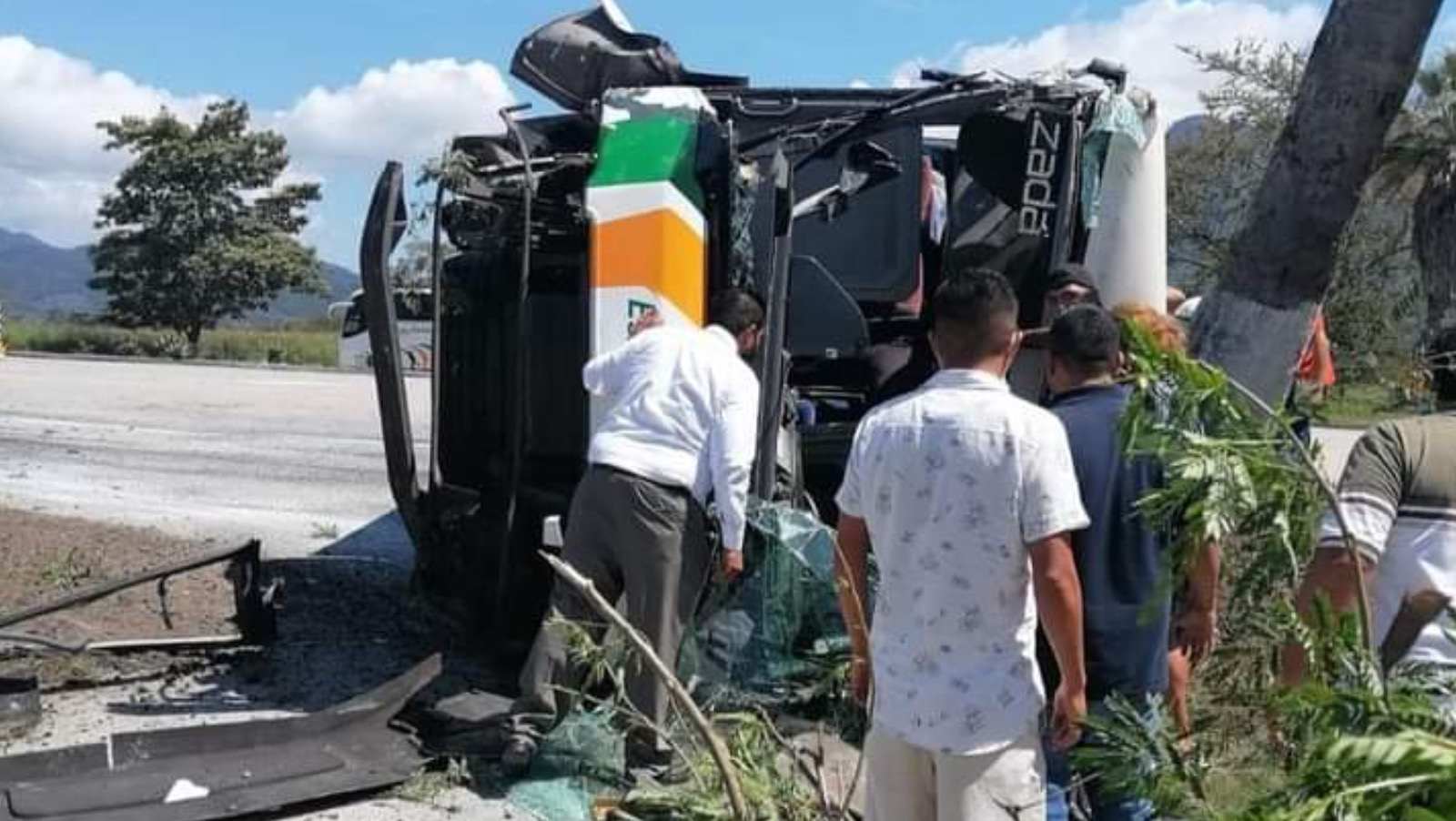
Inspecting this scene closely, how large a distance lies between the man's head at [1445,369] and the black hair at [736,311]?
2642mm

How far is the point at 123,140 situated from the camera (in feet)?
147

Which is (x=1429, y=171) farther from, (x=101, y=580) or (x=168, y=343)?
(x=168, y=343)

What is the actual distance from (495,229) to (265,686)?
2.20 metres

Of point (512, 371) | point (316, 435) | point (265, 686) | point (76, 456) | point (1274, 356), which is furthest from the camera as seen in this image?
point (316, 435)

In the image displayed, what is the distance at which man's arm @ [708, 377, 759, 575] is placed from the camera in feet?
16.9

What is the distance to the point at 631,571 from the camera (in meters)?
5.18

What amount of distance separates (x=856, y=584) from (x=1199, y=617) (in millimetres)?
843

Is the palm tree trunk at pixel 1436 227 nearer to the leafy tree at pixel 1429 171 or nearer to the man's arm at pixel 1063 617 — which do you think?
the leafy tree at pixel 1429 171

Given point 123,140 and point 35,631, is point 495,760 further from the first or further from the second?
point 123,140

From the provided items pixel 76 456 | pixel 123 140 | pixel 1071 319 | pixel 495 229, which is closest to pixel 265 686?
pixel 495 229

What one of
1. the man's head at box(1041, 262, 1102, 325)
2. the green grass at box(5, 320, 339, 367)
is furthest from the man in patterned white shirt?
the green grass at box(5, 320, 339, 367)

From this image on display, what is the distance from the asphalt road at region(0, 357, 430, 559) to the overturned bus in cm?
284

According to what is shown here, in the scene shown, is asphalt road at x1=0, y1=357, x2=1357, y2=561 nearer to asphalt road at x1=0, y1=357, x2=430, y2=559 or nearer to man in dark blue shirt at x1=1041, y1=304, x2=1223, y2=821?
asphalt road at x1=0, y1=357, x2=430, y2=559

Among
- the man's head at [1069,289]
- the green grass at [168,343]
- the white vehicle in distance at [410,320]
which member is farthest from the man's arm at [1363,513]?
the green grass at [168,343]
